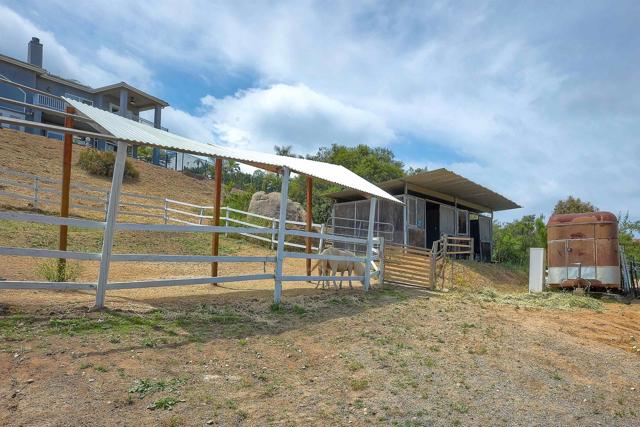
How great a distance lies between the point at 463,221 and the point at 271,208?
9919 millimetres

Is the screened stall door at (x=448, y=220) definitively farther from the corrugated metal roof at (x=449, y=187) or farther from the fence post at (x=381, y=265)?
the fence post at (x=381, y=265)

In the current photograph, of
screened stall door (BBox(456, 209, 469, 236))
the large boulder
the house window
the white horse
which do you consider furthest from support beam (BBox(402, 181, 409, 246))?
the white horse

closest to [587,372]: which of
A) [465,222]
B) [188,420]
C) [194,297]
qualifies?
[188,420]

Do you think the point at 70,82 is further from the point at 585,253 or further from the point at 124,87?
the point at 585,253

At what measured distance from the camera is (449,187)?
20.2 metres

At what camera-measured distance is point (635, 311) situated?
37.6ft

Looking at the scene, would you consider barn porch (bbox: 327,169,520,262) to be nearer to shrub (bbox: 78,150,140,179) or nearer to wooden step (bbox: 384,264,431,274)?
wooden step (bbox: 384,264,431,274)

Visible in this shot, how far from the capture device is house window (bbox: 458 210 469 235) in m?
22.8

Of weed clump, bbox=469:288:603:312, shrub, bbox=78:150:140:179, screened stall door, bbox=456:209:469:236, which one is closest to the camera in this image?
weed clump, bbox=469:288:603:312

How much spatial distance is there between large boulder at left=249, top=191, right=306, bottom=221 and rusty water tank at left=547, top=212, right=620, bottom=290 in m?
10.8

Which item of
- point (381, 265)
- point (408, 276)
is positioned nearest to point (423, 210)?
point (408, 276)

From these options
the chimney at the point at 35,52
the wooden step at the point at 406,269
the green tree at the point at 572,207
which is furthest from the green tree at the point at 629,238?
the chimney at the point at 35,52

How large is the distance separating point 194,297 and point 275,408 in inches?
161

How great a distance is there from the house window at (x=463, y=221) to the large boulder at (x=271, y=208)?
801cm
